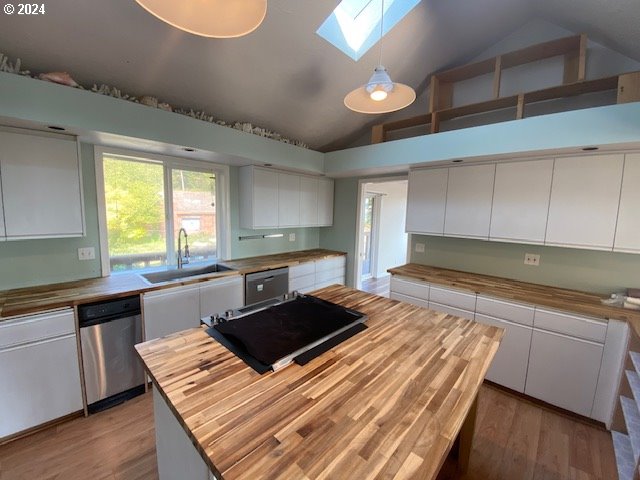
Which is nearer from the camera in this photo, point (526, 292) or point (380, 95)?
point (380, 95)

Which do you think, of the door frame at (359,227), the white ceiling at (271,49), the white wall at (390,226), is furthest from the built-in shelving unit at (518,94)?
the white wall at (390,226)

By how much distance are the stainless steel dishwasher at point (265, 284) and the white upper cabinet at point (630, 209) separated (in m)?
3.04

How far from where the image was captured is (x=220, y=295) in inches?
104

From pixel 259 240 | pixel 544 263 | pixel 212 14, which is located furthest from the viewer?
pixel 259 240

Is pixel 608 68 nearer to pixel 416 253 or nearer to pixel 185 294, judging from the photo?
pixel 416 253

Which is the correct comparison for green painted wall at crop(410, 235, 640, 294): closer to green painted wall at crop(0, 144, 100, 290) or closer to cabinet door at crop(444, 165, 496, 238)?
cabinet door at crop(444, 165, 496, 238)

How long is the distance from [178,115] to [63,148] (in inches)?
33.4

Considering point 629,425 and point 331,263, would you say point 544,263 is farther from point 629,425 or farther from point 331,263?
point 331,263

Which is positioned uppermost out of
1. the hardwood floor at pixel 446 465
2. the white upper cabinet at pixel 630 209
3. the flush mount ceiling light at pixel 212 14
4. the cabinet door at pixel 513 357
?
the flush mount ceiling light at pixel 212 14

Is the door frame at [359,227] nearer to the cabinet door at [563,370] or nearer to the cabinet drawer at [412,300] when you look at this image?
the cabinet drawer at [412,300]

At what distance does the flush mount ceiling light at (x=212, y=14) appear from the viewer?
825 mm

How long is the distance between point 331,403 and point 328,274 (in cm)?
304

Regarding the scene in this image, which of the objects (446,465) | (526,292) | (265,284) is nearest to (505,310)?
(526,292)

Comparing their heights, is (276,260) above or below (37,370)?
above
